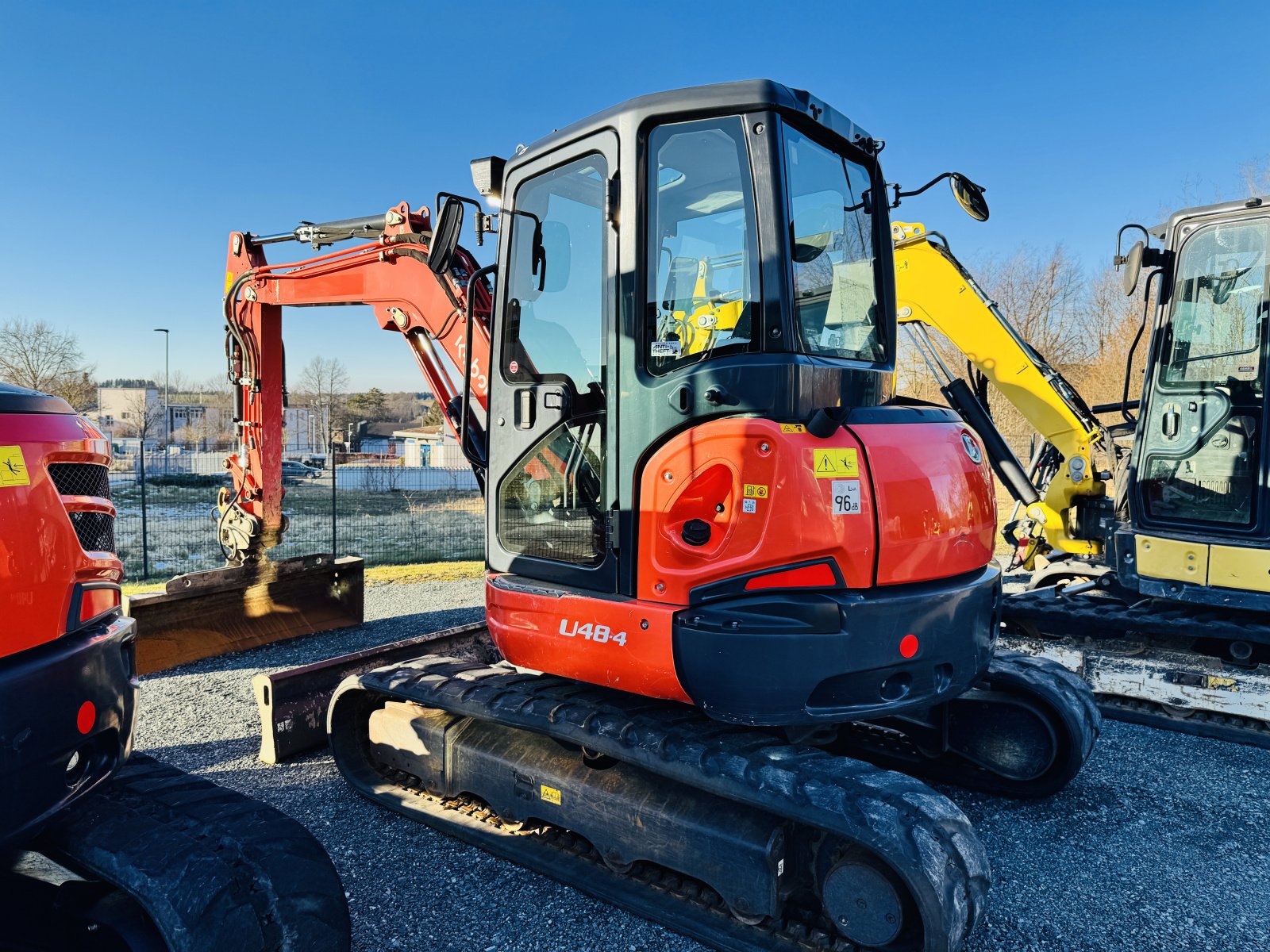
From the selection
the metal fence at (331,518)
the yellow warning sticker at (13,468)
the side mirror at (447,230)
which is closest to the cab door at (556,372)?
the side mirror at (447,230)

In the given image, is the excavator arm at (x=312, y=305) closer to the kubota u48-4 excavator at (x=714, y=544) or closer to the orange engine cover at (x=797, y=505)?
the kubota u48-4 excavator at (x=714, y=544)

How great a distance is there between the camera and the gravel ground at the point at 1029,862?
3188mm

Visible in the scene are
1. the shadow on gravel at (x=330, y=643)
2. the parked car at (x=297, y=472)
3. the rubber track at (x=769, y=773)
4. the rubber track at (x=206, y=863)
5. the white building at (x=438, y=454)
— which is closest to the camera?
the rubber track at (x=206, y=863)

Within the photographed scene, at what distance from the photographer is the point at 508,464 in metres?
3.84

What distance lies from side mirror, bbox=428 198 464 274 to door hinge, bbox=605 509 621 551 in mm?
1622

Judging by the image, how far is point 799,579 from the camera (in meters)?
3.03

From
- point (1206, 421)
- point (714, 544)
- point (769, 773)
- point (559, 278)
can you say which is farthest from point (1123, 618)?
point (559, 278)

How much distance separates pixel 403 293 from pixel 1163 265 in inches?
218

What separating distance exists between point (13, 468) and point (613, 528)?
1978mm

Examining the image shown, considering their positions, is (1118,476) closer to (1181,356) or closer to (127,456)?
(1181,356)

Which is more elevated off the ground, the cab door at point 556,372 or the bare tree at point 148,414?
the bare tree at point 148,414

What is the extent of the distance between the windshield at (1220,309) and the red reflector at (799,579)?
4.55 metres

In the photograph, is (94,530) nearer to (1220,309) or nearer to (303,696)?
(303,696)

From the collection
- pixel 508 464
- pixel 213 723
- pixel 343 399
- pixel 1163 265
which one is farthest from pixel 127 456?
pixel 343 399
